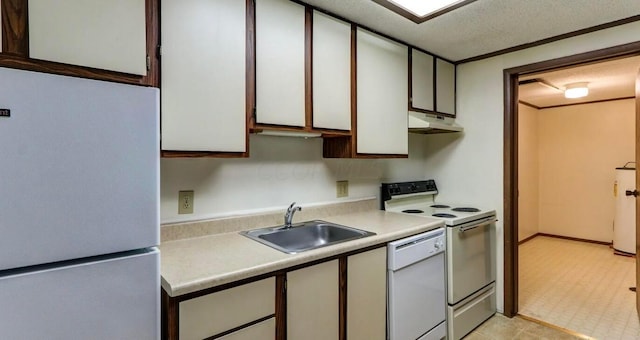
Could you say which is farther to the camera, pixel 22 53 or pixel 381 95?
pixel 381 95

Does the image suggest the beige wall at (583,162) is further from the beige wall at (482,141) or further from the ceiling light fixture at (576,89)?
the beige wall at (482,141)

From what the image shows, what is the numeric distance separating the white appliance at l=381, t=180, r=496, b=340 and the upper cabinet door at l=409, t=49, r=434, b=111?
27.2 inches

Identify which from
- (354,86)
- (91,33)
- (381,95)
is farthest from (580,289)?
(91,33)

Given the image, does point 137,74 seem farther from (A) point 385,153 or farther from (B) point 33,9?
(A) point 385,153

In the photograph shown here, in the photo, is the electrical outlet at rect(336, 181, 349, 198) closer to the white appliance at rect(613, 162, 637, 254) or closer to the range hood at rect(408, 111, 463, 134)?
the range hood at rect(408, 111, 463, 134)

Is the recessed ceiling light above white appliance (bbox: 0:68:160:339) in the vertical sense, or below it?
above

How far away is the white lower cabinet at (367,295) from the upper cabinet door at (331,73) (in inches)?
31.7

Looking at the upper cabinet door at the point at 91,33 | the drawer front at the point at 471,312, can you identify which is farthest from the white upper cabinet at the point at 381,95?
the upper cabinet door at the point at 91,33

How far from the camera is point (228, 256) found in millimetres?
1430

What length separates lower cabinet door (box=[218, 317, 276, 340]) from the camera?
1.26 meters

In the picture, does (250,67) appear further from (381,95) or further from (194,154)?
(381,95)

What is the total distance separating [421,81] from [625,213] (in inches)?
146

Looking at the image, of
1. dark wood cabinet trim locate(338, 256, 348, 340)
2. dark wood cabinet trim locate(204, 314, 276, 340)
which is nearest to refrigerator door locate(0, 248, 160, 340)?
dark wood cabinet trim locate(204, 314, 276, 340)

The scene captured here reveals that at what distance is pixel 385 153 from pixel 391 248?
75 centimetres
